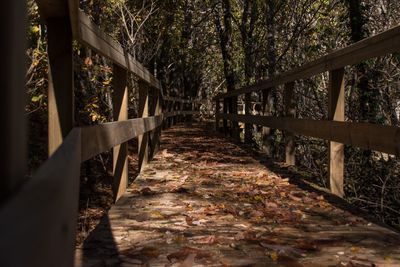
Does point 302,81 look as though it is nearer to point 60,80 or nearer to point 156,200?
point 156,200

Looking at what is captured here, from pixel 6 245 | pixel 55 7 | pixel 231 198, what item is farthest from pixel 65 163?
pixel 231 198

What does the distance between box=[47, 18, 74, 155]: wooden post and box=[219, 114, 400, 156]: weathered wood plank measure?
214 cm

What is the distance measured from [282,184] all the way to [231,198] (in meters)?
1.01

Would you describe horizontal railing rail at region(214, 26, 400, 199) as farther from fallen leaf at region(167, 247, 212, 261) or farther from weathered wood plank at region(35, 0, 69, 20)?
weathered wood plank at region(35, 0, 69, 20)

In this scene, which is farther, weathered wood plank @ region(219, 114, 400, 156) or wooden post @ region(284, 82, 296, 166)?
wooden post @ region(284, 82, 296, 166)

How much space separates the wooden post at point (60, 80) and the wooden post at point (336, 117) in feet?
9.65

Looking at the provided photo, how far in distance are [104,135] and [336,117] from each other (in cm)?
244

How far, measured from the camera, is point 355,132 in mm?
4328

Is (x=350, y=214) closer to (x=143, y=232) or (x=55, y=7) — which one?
(x=143, y=232)

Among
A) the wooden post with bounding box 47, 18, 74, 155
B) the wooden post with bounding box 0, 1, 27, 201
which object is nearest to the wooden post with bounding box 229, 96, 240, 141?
the wooden post with bounding box 47, 18, 74, 155

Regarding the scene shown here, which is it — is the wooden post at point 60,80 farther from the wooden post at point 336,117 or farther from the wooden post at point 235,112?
the wooden post at point 235,112

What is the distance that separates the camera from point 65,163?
1.27m

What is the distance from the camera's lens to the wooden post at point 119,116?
194 inches

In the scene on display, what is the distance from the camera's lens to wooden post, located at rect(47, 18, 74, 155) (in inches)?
108
